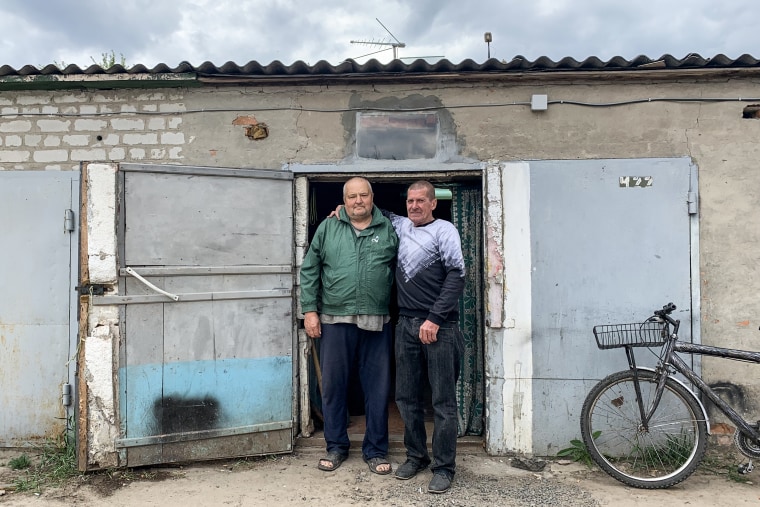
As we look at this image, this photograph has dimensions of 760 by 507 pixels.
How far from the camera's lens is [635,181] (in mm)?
4039

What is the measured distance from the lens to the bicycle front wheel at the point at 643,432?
354 centimetres

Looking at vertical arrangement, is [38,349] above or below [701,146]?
below

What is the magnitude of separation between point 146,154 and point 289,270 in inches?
60.7

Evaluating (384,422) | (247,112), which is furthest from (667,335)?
(247,112)

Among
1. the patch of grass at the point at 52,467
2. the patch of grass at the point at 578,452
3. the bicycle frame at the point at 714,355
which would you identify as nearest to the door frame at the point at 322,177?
the patch of grass at the point at 578,452

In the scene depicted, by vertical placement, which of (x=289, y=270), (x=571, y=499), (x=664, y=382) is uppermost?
(x=289, y=270)

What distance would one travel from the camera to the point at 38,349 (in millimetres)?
4250

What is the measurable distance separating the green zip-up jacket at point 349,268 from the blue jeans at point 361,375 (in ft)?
0.66

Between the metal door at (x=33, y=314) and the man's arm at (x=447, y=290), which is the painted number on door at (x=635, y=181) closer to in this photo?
the man's arm at (x=447, y=290)

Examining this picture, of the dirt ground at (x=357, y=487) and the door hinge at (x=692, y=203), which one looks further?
the door hinge at (x=692, y=203)

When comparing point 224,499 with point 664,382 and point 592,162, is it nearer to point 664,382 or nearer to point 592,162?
point 664,382

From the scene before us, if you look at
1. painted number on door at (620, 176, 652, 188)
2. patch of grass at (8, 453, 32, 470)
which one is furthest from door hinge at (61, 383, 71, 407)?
painted number on door at (620, 176, 652, 188)

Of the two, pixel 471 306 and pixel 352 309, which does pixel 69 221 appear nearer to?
pixel 352 309

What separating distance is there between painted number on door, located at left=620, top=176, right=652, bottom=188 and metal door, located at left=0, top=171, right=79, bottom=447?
446cm
